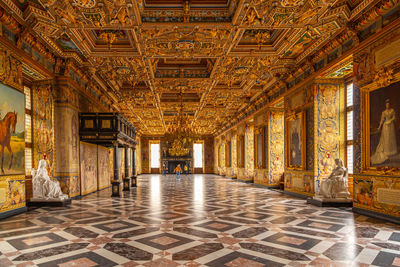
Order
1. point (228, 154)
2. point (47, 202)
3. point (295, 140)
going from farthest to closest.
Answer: point (228, 154) < point (295, 140) < point (47, 202)

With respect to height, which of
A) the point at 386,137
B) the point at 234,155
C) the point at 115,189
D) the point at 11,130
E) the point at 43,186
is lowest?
the point at 115,189

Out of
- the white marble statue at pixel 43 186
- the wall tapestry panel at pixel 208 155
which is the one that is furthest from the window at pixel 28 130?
the wall tapestry panel at pixel 208 155

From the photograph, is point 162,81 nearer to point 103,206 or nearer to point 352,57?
point 103,206

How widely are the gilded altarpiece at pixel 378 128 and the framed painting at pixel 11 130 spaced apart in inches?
398

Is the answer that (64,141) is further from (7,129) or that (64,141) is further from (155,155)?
(155,155)

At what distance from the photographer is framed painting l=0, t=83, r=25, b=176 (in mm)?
7059

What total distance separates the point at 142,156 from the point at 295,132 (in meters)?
28.0

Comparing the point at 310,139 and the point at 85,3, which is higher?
the point at 85,3

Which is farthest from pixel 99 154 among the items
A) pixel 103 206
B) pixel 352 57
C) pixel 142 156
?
pixel 142 156

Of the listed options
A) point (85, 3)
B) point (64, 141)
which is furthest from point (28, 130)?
point (85, 3)

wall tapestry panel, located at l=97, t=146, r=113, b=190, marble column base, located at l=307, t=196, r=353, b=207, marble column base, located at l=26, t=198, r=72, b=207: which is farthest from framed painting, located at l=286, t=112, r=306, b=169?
wall tapestry panel, located at l=97, t=146, r=113, b=190

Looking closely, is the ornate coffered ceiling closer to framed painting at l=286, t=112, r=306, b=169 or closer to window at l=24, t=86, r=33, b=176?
framed painting at l=286, t=112, r=306, b=169

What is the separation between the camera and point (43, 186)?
362 inches

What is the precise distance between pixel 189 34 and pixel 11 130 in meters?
6.08
